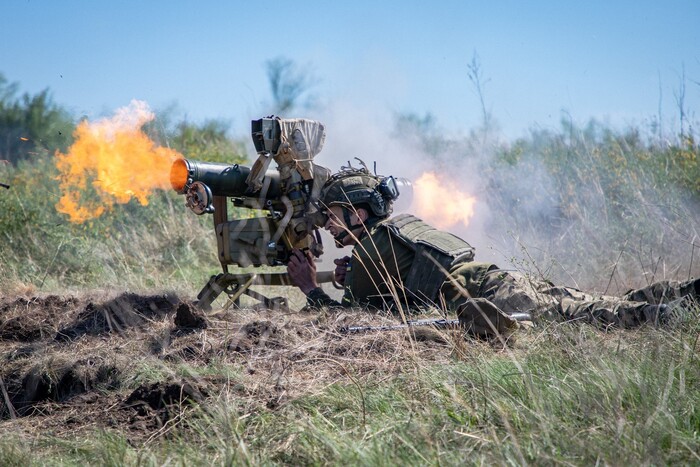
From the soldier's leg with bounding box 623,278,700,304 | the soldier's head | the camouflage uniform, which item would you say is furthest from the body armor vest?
the soldier's leg with bounding box 623,278,700,304

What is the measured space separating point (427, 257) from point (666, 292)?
1.61 m

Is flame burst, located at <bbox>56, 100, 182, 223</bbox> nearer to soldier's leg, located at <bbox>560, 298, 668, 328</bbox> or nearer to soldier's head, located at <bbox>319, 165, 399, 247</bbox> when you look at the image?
soldier's head, located at <bbox>319, 165, 399, 247</bbox>

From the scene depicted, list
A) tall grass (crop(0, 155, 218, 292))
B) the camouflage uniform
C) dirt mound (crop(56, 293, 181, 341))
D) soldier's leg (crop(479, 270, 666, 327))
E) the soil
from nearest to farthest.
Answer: the soil
soldier's leg (crop(479, 270, 666, 327))
the camouflage uniform
dirt mound (crop(56, 293, 181, 341))
tall grass (crop(0, 155, 218, 292))

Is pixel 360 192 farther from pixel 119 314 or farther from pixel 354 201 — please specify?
pixel 119 314

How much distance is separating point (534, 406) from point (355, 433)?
0.74 m

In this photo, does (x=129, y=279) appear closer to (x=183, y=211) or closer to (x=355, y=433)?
(x=183, y=211)

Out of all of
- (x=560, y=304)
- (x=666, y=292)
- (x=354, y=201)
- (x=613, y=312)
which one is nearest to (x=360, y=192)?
(x=354, y=201)

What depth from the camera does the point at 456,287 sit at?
15.2ft

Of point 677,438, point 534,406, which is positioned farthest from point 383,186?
point 677,438

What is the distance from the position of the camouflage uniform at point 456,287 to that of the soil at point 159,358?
1.49 feet

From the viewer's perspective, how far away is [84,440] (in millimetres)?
3281

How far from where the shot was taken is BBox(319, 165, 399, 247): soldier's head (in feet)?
19.0

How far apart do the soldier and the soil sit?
36 centimetres

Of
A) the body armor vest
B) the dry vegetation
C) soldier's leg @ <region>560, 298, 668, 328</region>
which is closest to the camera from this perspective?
the dry vegetation
